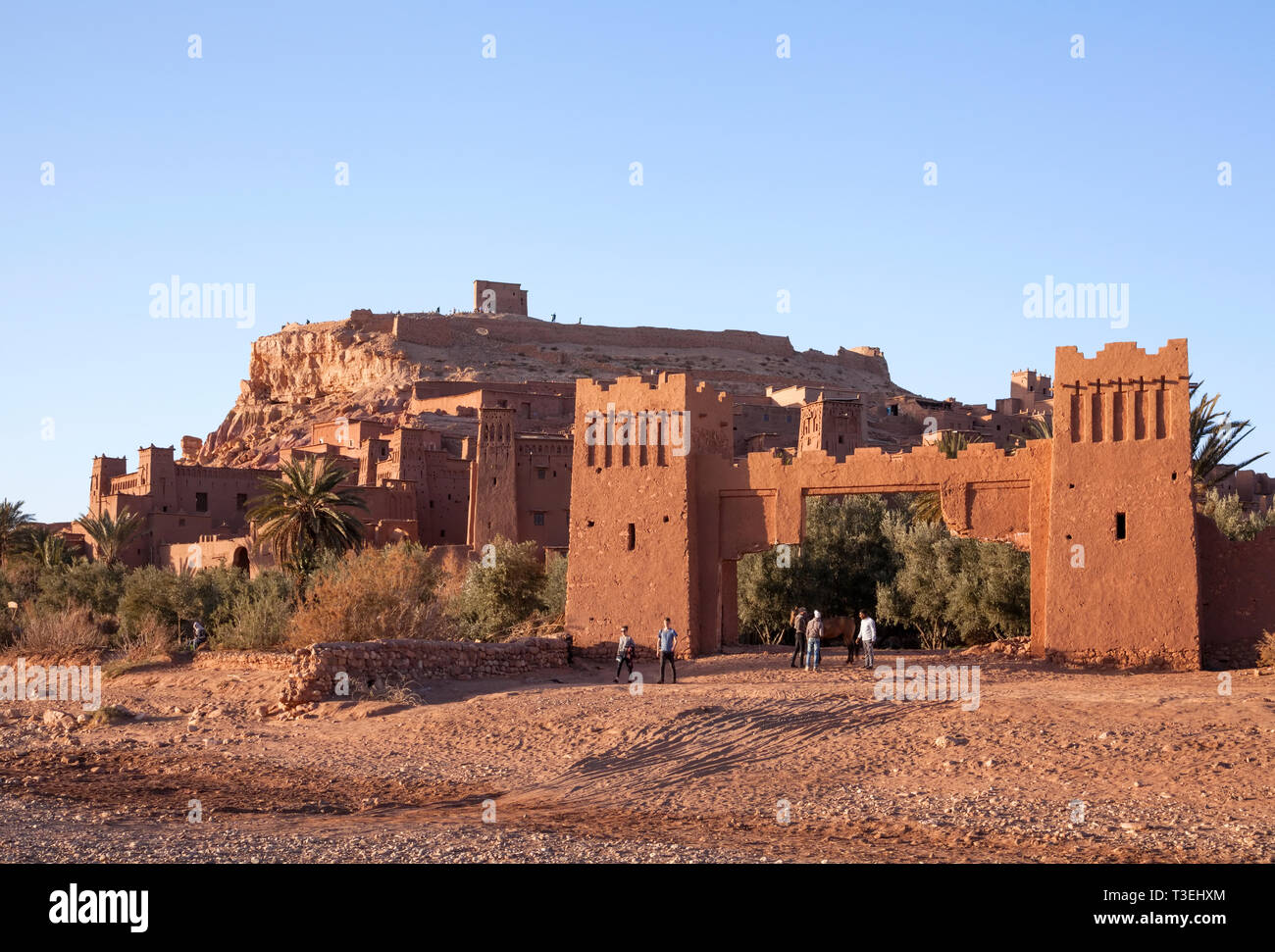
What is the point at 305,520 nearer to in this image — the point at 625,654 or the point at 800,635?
the point at 625,654

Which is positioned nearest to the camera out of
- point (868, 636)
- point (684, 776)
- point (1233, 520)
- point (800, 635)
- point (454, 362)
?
point (684, 776)

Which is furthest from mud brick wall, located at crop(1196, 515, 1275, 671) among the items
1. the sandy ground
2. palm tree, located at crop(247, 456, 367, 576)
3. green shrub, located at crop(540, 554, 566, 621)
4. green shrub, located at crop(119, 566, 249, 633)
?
green shrub, located at crop(119, 566, 249, 633)

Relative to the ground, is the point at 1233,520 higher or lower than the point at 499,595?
higher

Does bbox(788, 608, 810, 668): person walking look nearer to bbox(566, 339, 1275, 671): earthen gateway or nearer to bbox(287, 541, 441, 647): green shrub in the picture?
bbox(566, 339, 1275, 671): earthen gateway

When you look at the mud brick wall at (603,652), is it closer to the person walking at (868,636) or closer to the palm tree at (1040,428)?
the person walking at (868,636)

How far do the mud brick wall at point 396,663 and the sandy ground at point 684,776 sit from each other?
42 cm

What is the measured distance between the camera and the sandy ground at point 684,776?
34.8 ft

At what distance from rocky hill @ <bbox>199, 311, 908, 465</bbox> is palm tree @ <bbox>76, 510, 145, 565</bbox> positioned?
2184cm

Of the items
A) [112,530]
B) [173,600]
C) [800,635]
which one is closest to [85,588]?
[173,600]

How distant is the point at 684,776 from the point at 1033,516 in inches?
365

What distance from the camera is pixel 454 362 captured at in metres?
84.2

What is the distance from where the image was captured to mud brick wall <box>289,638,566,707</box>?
766 inches
